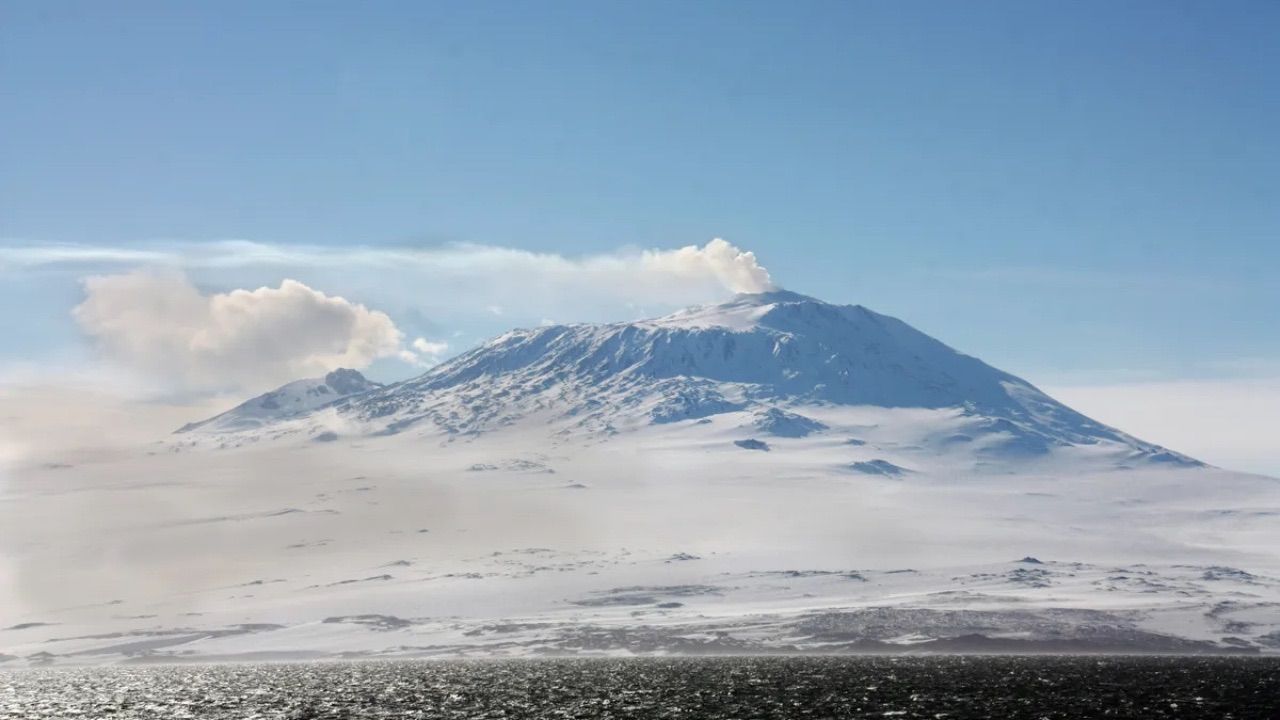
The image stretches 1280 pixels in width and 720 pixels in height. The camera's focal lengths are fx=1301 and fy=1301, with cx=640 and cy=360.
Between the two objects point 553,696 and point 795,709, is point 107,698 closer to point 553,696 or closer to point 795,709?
point 553,696

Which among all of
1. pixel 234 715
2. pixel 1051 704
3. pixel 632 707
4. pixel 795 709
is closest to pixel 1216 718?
pixel 1051 704

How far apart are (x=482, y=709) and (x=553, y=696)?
69.9ft

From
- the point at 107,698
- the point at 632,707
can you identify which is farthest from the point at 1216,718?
the point at 107,698

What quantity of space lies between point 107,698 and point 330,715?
6675cm

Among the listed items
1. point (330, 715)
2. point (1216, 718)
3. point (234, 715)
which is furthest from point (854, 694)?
point (234, 715)

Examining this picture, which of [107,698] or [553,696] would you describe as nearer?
→ [553,696]

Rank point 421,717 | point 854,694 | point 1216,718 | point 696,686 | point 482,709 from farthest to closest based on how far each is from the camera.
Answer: point 696,686 → point 854,694 → point 482,709 → point 421,717 → point 1216,718

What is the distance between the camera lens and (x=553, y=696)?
174875mm

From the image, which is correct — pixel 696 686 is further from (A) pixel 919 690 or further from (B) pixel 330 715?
(B) pixel 330 715

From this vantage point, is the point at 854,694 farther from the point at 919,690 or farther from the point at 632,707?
the point at 632,707

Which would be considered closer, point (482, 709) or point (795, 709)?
point (795, 709)

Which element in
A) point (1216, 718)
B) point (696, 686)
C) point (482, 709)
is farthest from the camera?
point (696, 686)

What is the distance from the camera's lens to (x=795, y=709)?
14488 cm

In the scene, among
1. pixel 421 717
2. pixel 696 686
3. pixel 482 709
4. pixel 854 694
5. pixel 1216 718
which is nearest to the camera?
pixel 1216 718
